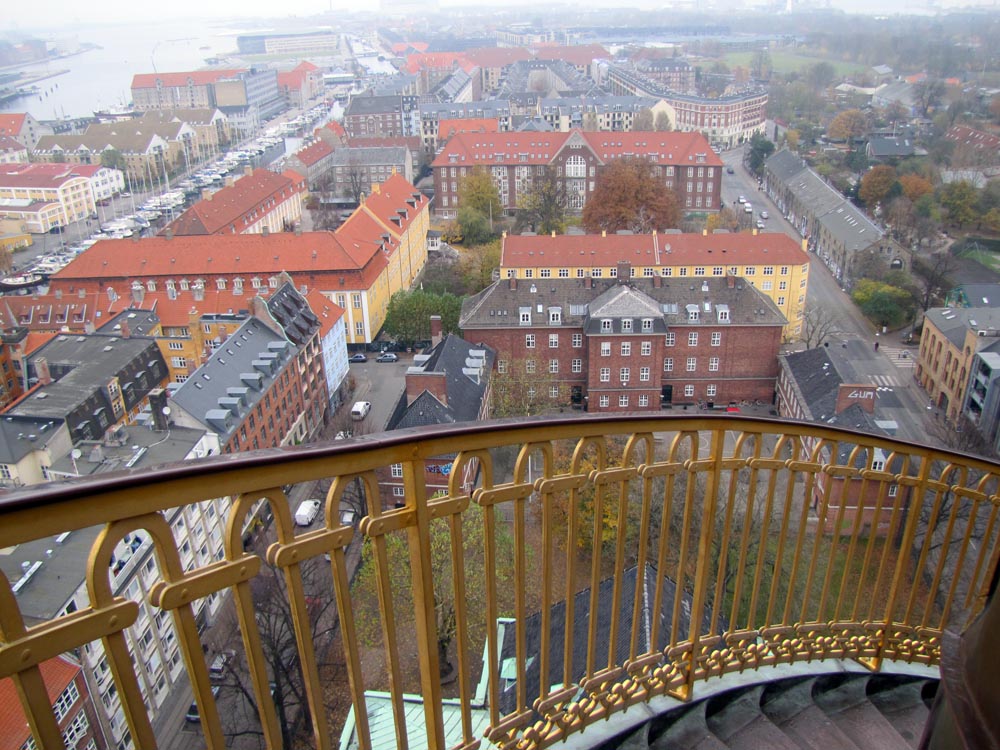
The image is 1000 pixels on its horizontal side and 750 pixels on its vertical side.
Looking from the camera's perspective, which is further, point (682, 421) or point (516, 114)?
point (516, 114)

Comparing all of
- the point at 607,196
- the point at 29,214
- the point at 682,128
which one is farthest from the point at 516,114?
the point at 29,214

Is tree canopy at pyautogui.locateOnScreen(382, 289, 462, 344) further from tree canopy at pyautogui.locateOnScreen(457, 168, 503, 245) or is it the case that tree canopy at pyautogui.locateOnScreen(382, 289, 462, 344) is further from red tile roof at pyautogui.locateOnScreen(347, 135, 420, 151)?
red tile roof at pyautogui.locateOnScreen(347, 135, 420, 151)

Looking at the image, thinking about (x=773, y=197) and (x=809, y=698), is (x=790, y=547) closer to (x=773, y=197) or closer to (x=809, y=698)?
(x=809, y=698)

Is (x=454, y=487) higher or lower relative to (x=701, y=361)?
higher

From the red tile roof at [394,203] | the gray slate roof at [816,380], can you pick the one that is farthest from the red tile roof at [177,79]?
the gray slate roof at [816,380]

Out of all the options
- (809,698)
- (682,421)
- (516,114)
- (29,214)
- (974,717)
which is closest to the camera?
(974,717)

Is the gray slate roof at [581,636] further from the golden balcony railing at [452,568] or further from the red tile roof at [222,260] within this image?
the red tile roof at [222,260]

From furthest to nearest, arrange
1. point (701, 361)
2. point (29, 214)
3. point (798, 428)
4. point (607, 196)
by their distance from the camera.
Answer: point (29, 214) → point (607, 196) → point (701, 361) → point (798, 428)
